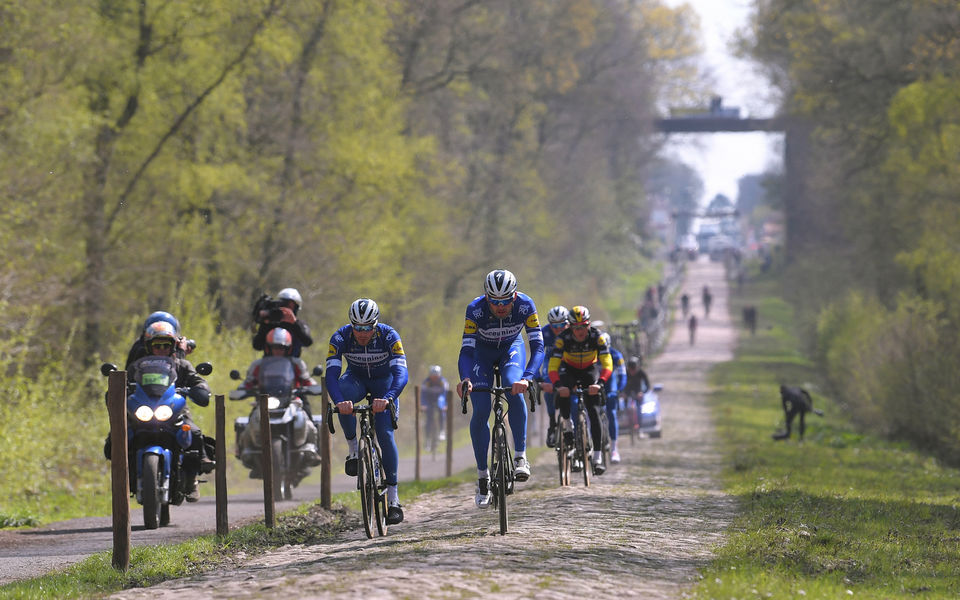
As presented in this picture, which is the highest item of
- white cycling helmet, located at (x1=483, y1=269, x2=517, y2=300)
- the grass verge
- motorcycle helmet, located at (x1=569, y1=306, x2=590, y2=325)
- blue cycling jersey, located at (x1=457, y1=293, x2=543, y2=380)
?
white cycling helmet, located at (x1=483, y1=269, x2=517, y2=300)

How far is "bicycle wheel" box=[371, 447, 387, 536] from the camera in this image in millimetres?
11812

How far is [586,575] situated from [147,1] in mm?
22515

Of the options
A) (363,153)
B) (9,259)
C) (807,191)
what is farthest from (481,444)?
(807,191)

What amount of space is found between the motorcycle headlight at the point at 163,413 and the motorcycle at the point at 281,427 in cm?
334

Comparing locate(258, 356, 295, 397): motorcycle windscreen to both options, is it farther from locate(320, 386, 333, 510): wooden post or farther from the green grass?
the green grass

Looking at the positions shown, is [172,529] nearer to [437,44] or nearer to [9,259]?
[9,259]

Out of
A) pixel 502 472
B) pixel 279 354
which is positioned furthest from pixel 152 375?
pixel 502 472

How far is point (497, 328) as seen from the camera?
12.6 meters

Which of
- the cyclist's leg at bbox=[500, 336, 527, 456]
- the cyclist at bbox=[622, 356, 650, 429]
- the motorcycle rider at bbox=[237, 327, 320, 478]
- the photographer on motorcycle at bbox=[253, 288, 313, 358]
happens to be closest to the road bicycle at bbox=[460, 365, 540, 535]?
the cyclist's leg at bbox=[500, 336, 527, 456]

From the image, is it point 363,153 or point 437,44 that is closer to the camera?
point 363,153

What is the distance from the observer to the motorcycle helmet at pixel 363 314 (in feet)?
38.6

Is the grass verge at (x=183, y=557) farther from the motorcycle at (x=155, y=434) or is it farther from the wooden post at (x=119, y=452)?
the motorcycle at (x=155, y=434)

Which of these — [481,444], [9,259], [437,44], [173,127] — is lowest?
[481,444]

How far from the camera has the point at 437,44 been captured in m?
44.8
